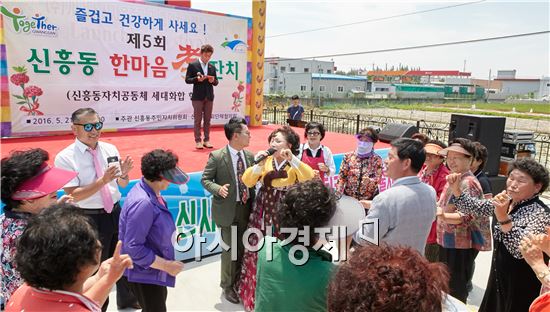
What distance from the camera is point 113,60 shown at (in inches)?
252

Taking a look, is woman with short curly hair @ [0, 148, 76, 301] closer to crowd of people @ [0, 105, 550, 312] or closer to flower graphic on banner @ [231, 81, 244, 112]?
crowd of people @ [0, 105, 550, 312]

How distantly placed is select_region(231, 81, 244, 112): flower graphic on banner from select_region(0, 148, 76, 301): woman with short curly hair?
6270mm

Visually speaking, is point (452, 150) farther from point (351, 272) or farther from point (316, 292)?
point (351, 272)

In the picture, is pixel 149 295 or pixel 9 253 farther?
pixel 149 295

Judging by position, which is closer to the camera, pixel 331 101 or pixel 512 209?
pixel 512 209

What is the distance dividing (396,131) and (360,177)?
3.23m

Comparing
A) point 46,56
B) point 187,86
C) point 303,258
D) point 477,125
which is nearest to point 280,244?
point 303,258

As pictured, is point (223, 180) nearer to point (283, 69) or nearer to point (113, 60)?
point (113, 60)

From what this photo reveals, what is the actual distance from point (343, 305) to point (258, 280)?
2.26ft

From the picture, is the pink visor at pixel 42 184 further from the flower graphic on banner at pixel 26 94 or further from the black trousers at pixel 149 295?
the flower graphic on banner at pixel 26 94

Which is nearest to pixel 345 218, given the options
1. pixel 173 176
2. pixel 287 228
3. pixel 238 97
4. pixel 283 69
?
pixel 287 228

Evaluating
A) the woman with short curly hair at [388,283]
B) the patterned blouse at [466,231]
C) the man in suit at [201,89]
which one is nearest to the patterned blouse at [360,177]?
the patterned blouse at [466,231]

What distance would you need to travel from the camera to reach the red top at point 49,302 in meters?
1.14

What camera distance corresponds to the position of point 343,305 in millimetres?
879
